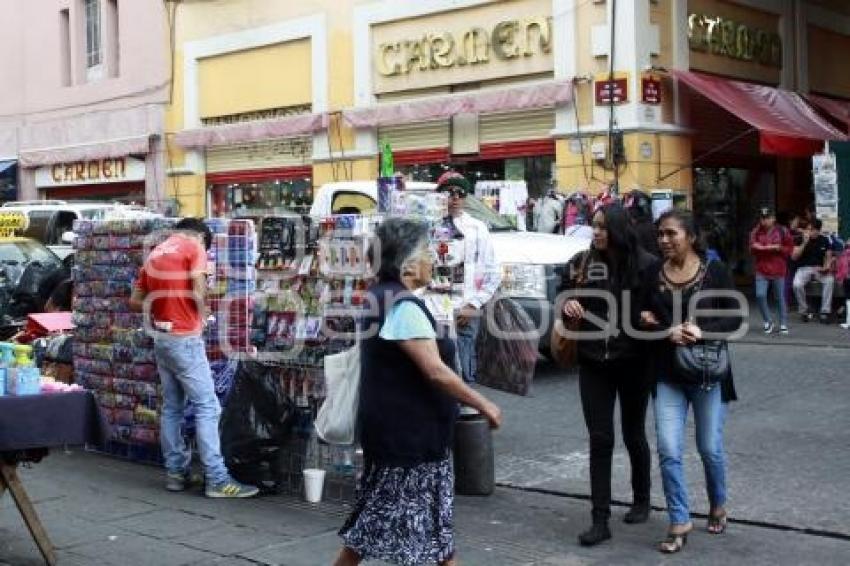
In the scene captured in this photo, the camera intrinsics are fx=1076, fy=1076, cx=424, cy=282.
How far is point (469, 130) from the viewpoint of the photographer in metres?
18.3

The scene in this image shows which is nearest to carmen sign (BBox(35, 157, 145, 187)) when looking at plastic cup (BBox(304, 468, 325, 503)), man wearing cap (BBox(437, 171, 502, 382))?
man wearing cap (BBox(437, 171, 502, 382))

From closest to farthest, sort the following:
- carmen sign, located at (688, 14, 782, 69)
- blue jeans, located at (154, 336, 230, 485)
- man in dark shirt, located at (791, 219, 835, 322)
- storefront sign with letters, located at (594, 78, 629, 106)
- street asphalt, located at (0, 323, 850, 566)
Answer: street asphalt, located at (0, 323, 850, 566)
blue jeans, located at (154, 336, 230, 485)
man in dark shirt, located at (791, 219, 835, 322)
storefront sign with letters, located at (594, 78, 629, 106)
carmen sign, located at (688, 14, 782, 69)

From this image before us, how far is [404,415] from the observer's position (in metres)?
4.33

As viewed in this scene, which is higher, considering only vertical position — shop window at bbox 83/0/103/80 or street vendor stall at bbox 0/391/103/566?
shop window at bbox 83/0/103/80

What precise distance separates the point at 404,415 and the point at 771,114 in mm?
13868

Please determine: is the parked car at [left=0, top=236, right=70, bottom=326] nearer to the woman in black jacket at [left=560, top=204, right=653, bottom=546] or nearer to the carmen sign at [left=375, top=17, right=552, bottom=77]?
the carmen sign at [left=375, top=17, right=552, bottom=77]

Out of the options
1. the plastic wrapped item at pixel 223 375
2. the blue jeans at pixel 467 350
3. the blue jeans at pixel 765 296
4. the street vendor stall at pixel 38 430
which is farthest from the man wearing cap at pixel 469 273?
the blue jeans at pixel 765 296

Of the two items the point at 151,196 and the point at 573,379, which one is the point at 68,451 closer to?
the point at 573,379

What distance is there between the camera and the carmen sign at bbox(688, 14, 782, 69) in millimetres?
17344

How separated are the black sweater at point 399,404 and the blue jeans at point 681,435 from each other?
1.73 meters

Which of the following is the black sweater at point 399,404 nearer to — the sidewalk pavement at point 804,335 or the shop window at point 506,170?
the sidewalk pavement at point 804,335

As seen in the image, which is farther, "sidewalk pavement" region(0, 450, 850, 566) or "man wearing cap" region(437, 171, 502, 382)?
"man wearing cap" region(437, 171, 502, 382)

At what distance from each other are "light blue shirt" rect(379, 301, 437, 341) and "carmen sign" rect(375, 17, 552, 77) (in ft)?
43.9

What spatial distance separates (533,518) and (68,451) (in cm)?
417
